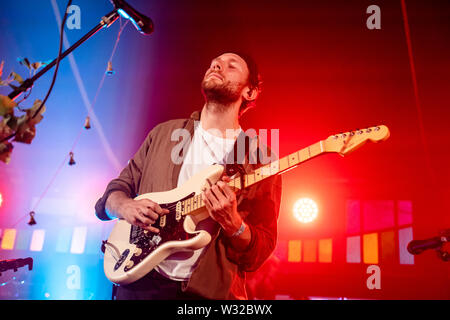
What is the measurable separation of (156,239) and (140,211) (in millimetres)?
190

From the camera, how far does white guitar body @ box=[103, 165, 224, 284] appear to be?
1802mm

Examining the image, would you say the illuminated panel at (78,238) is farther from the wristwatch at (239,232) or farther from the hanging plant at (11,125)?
the hanging plant at (11,125)

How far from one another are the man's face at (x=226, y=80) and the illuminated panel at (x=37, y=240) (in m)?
10.0

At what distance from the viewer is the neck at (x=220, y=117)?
247cm

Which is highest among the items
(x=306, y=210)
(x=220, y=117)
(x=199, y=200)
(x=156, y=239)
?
(x=306, y=210)

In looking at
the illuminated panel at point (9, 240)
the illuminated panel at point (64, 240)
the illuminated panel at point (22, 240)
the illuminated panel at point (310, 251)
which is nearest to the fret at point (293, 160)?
the illuminated panel at point (310, 251)

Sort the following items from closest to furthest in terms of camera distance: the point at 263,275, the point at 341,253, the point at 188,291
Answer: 1. the point at 188,291
2. the point at 263,275
3. the point at 341,253

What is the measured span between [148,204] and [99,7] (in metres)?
3.33

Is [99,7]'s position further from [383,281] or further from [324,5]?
[383,281]

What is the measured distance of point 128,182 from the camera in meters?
2.35

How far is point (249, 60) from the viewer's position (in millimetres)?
2734

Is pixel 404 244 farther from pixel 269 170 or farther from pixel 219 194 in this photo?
pixel 219 194

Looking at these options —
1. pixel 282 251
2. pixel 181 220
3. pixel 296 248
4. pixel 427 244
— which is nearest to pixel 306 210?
pixel 296 248
